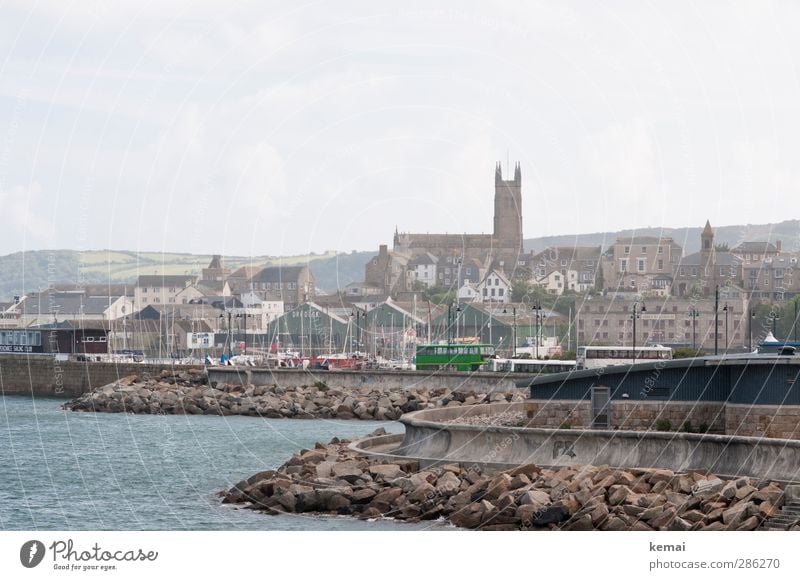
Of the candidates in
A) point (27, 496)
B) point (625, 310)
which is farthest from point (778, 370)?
point (625, 310)

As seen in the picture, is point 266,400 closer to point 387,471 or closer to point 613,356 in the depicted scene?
point 613,356

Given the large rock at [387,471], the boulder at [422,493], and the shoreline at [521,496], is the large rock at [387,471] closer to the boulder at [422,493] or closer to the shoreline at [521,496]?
the shoreline at [521,496]

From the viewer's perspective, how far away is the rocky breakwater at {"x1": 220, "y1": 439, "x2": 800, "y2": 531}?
32.8 m

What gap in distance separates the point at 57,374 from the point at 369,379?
24.0 meters

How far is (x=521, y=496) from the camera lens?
3528 centimetres

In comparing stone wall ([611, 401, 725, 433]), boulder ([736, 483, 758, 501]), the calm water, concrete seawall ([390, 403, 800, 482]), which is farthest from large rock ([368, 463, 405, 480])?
boulder ([736, 483, 758, 501])

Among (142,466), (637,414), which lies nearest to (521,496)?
(637,414)

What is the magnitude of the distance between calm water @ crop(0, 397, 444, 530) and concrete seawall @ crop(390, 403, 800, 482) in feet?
14.5

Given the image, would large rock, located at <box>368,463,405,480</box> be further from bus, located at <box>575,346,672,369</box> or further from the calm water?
bus, located at <box>575,346,672,369</box>

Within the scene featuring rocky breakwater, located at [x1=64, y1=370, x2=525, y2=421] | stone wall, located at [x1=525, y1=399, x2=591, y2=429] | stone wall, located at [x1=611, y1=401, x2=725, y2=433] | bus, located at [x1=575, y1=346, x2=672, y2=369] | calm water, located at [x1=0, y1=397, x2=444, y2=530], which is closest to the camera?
stone wall, located at [x1=611, y1=401, x2=725, y2=433]

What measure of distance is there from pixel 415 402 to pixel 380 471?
37.5 metres

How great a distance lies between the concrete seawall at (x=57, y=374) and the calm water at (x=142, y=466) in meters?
18.4

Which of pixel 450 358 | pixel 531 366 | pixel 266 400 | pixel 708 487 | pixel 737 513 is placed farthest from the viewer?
pixel 450 358

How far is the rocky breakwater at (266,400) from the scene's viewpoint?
79500 mm
